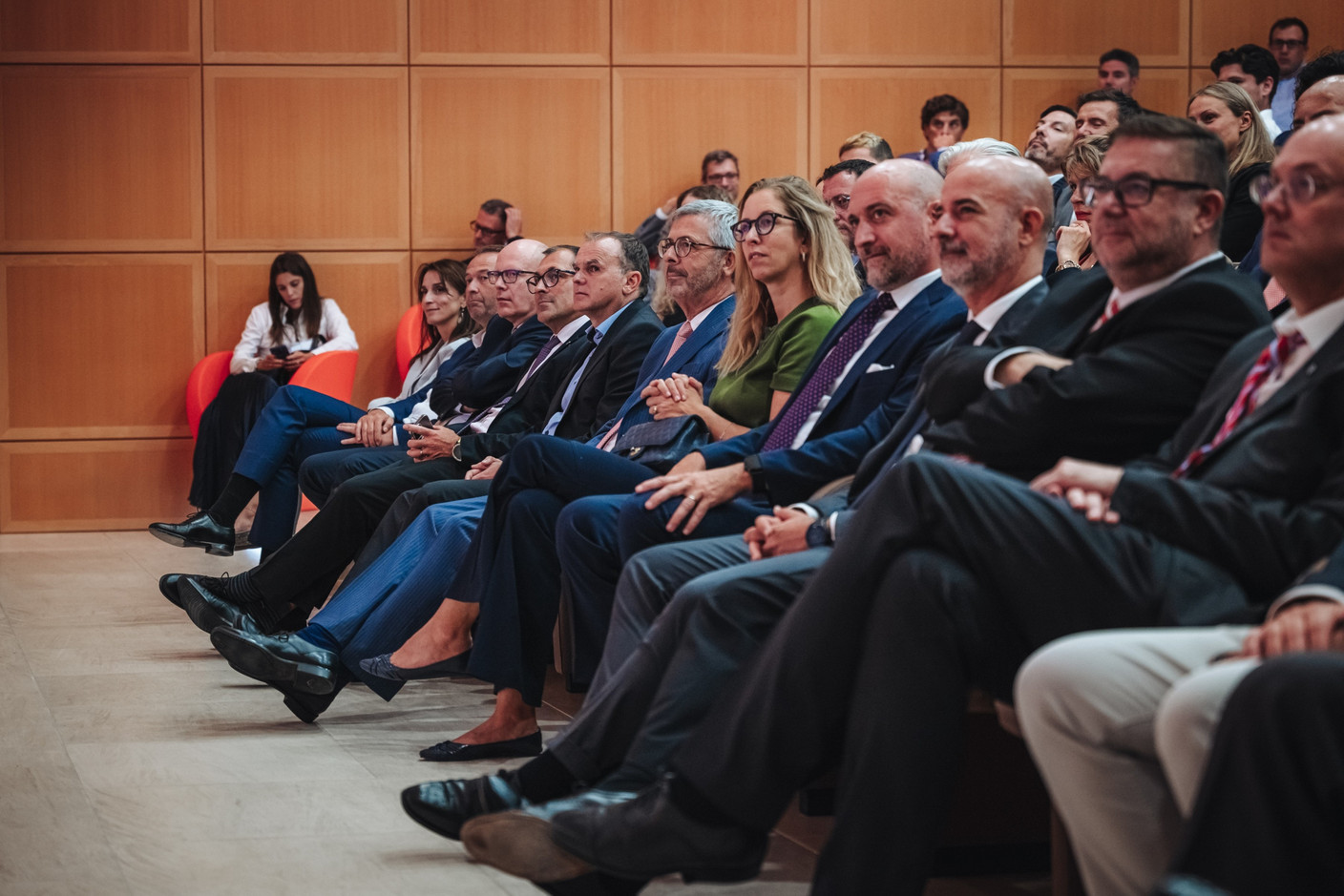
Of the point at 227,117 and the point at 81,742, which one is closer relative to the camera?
the point at 81,742

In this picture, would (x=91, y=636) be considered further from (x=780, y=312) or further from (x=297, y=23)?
(x=297, y=23)

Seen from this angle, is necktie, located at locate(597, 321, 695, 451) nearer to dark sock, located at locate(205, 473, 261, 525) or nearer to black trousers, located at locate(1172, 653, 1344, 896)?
dark sock, located at locate(205, 473, 261, 525)

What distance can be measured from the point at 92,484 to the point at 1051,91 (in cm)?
522

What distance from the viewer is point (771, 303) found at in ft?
11.1

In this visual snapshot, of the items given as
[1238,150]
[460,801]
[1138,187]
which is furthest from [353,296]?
[1138,187]

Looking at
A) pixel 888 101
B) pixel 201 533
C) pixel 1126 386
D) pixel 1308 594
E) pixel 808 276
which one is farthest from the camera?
pixel 888 101

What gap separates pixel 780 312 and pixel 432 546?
97 cm

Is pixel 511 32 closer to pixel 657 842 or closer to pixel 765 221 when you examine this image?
pixel 765 221

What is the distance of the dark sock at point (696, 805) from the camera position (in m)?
1.71

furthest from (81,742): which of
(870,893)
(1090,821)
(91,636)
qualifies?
(1090,821)

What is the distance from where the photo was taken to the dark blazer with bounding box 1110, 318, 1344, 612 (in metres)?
1.59

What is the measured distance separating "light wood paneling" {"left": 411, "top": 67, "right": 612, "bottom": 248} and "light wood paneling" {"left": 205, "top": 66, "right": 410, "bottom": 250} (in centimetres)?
12

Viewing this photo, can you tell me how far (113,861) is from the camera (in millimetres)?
2291

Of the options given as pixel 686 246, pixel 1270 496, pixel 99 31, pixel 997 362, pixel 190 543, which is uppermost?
pixel 99 31
